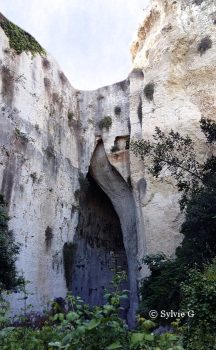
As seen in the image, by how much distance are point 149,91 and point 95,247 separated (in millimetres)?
9447

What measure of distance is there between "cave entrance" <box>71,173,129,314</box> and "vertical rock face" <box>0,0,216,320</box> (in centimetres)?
7

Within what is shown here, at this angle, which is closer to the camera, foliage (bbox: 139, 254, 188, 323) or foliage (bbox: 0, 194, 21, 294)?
foliage (bbox: 139, 254, 188, 323)

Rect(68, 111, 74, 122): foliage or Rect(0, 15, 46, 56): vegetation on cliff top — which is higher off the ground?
Rect(0, 15, 46, 56): vegetation on cliff top

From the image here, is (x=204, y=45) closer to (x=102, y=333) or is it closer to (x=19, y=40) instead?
(x=19, y=40)

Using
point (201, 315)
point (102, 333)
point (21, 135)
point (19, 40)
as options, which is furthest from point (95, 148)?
point (102, 333)

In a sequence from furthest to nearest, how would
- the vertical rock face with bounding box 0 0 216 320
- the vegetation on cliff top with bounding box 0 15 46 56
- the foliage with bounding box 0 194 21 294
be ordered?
the vegetation on cliff top with bounding box 0 15 46 56 → the vertical rock face with bounding box 0 0 216 320 → the foliage with bounding box 0 194 21 294

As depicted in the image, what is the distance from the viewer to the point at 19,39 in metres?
21.5

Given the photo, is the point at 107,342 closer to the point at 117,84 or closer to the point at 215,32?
the point at 215,32

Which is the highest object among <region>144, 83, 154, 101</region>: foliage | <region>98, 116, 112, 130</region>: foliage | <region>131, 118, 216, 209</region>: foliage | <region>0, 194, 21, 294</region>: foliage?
<region>144, 83, 154, 101</region>: foliage

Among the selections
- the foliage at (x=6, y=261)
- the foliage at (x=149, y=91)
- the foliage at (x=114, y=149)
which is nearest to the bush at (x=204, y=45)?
the foliage at (x=149, y=91)

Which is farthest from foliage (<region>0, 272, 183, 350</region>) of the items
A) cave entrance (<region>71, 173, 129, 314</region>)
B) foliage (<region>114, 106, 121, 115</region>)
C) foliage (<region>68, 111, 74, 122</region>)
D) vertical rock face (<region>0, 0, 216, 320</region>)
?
foliage (<region>114, 106, 121, 115</region>)

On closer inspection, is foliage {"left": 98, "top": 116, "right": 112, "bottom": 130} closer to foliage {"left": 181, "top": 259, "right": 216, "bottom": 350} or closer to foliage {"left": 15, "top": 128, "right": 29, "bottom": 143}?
foliage {"left": 15, "top": 128, "right": 29, "bottom": 143}

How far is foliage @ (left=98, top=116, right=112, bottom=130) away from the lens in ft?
78.2

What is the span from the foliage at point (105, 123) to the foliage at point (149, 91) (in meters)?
3.23
